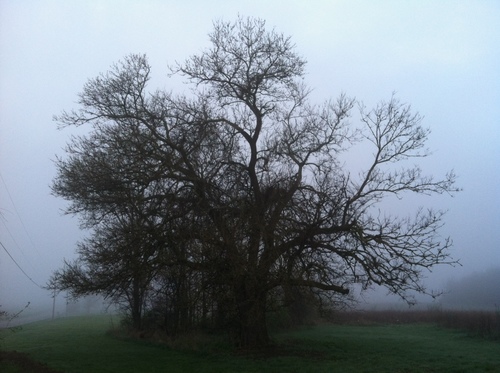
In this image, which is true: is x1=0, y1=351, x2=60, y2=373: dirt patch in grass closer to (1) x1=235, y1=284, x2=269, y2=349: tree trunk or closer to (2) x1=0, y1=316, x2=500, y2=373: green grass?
(2) x1=0, y1=316, x2=500, y2=373: green grass

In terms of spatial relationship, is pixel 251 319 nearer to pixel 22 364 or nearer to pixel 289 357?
pixel 289 357

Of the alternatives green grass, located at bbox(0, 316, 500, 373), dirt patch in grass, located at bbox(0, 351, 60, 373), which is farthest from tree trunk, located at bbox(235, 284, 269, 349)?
dirt patch in grass, located at bbox(0, 351, 60, 373)

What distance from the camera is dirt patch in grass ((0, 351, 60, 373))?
1470 centimetres

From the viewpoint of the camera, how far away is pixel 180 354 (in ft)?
66.6

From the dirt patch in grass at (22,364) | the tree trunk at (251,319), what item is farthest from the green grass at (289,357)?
the tree trunk at (251,319)

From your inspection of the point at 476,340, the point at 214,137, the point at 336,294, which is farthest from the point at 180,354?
the point at 476,340

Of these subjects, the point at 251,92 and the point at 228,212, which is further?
the point at 251,92

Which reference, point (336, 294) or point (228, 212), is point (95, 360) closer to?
point (228, 212)

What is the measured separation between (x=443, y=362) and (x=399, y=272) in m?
3.34

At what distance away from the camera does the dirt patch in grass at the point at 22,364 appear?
14700mm

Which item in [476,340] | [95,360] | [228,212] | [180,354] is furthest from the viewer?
[476,340]

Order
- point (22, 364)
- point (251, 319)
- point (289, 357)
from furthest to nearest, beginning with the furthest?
point (251, 319)
point (289, 357)
point (22, 364)

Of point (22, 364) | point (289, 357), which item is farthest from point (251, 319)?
point (22, 364)

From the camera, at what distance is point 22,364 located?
15.7 m
